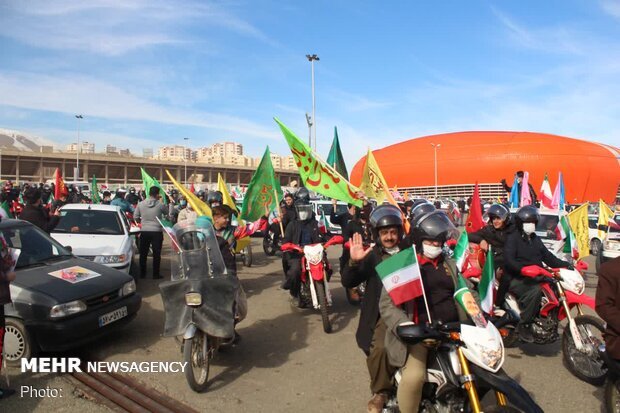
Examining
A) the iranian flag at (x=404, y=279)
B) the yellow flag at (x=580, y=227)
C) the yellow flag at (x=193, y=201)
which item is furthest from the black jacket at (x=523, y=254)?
the yellow flag at (x=193, y=201)

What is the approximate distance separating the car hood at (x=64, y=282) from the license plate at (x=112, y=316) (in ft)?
0.88

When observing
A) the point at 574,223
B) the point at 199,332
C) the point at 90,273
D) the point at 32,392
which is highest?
the point at 574,223

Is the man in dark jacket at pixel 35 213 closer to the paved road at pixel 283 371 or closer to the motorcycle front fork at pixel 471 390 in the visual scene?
the paved road at pixel 283 371

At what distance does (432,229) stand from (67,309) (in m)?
3.97

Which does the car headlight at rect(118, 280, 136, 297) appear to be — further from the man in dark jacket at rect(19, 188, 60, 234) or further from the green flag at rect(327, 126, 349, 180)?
the green flag at rect(327, 126, 349, 180)

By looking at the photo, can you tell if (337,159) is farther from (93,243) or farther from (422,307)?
(422,307)

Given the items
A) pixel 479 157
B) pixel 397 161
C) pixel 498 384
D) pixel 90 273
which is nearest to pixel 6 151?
pixel 397 161

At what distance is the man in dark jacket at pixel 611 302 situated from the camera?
3428 millimetres

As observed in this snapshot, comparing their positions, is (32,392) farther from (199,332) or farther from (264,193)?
(264,193)

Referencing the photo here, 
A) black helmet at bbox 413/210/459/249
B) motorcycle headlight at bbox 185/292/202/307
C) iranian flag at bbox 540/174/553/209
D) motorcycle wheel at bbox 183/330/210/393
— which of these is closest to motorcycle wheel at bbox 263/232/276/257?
iranian flag at bbox 540/174/553/209

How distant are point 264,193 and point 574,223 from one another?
21.3 ft

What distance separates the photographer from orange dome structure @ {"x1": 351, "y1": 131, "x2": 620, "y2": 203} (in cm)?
7612

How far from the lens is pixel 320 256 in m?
7.01

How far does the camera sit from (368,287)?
12.4 feet
